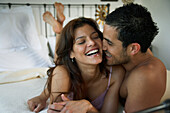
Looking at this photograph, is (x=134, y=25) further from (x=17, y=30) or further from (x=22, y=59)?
(x=17, y=30)

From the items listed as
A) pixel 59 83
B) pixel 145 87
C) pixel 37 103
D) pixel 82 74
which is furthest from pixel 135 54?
pixel 37 103

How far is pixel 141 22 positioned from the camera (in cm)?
100

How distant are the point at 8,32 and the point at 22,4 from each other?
0.80m

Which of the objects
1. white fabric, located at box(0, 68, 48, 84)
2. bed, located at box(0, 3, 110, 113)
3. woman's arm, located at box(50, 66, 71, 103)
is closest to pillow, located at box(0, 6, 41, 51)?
bed, located at box(0, 3, 110, 113)

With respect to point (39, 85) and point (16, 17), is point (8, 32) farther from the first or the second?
point (39, 85)

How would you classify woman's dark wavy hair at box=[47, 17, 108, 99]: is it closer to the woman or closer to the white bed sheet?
the woman

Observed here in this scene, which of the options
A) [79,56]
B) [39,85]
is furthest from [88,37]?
[39,85]

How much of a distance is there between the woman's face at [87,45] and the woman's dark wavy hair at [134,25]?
174 mm

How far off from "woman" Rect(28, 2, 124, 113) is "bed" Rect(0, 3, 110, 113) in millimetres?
203

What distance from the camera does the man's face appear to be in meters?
1.08

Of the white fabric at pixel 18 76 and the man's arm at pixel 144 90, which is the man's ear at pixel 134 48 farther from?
the white fabric at pixel 18 76

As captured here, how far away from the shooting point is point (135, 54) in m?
1.11

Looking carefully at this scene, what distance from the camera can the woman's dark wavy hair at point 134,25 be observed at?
39.6 inches

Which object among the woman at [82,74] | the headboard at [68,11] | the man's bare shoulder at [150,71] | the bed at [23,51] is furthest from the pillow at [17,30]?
the man's bare shoulder at [150,71]
